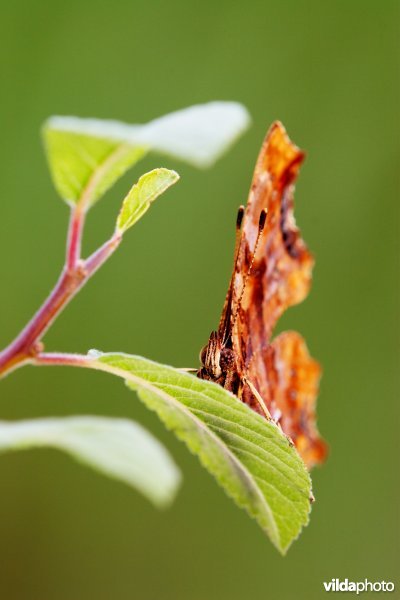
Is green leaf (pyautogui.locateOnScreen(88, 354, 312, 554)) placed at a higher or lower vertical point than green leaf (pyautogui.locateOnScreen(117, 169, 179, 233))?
lower

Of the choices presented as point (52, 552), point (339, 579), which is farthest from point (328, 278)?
point (52, 552)

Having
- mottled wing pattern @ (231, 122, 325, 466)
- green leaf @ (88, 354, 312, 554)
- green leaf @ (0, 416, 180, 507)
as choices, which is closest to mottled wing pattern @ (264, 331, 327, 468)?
mottled wing pattern @ (231, 122, 325, 466)

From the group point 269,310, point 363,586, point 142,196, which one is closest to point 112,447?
point 142,196

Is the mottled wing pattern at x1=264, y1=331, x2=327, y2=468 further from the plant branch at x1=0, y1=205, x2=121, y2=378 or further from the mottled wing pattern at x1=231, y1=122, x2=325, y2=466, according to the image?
the plant branch at x1=0, y1=205, x2=121, y2=378

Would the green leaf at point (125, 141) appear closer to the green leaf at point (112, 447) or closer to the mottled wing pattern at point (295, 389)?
the green leaf at point (112, 447)

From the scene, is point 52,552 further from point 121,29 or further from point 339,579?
point 121,29

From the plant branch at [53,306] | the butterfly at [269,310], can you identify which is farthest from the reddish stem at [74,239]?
the butterfly at [269,310]
